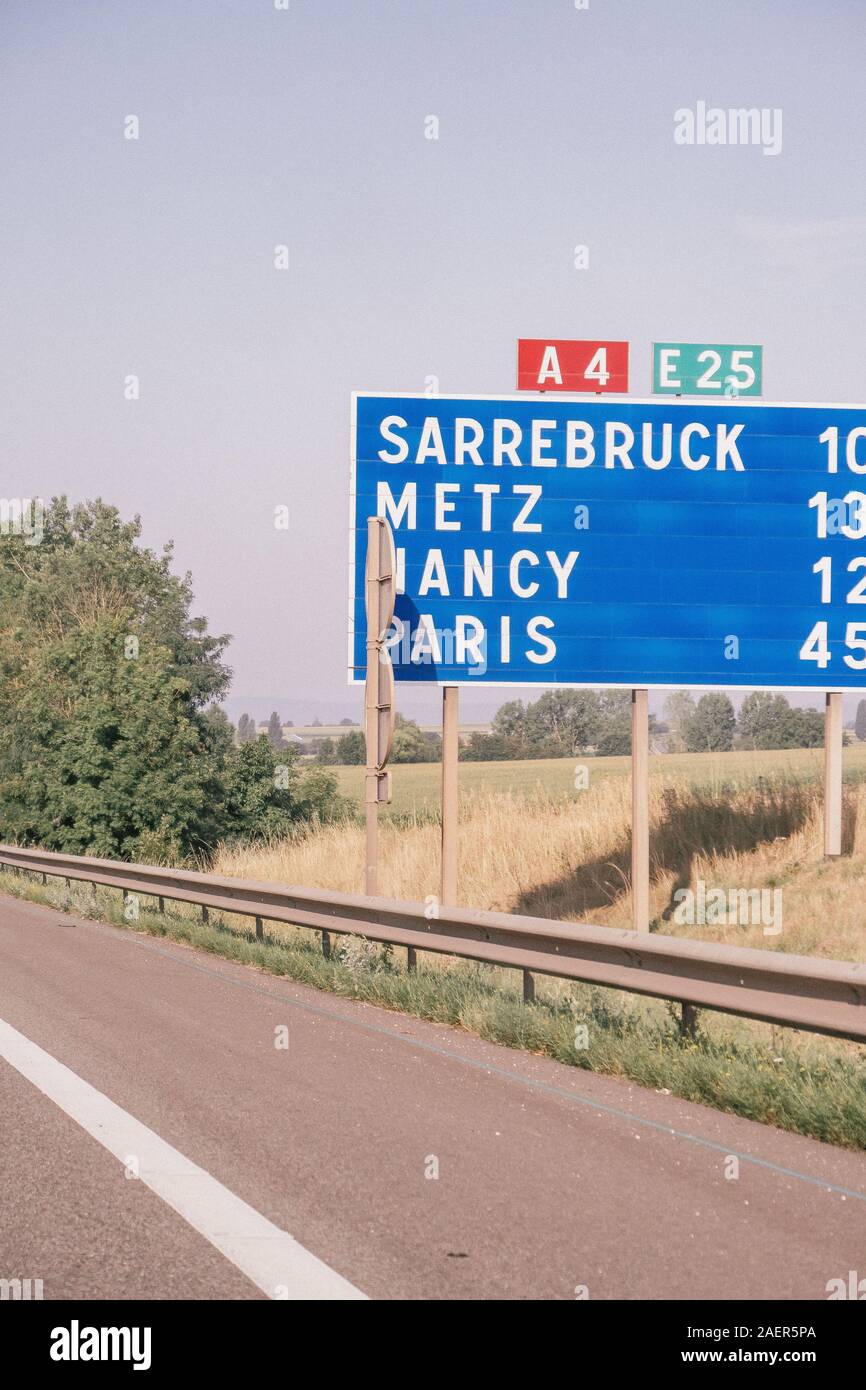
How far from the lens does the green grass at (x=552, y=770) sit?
47.0 m

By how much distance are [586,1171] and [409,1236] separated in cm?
131

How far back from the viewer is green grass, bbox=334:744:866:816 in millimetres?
47031

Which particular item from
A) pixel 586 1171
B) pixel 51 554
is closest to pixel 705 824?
pixel 586 1171

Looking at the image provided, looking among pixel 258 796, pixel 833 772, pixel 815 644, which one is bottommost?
pixel 258 796

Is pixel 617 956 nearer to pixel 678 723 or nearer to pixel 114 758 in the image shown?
pixel 114 758

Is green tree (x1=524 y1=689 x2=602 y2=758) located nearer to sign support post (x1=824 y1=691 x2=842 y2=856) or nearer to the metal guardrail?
sign support post (x1=824 y1=691 x2=842 y2=856)

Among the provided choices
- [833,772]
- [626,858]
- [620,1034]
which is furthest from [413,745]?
[620,1034]

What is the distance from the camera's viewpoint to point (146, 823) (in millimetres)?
43188

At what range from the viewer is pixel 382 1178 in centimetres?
676

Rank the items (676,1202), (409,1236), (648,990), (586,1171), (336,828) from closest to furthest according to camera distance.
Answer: (409,1236) → (676,1202) → (586,1171) → (648,990) → (336,828)

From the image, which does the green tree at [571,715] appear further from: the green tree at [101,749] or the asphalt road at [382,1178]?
the asphalt road at [382,1178]

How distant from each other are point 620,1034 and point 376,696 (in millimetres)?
7939

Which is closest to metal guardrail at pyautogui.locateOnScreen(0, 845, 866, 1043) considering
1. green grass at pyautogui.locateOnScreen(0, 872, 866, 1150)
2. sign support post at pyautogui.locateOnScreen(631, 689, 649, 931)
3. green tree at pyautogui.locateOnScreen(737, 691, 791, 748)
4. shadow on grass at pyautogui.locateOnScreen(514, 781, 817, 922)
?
green grass at pyautogui.locateOnScreen(0, 872, 866, 1150)
